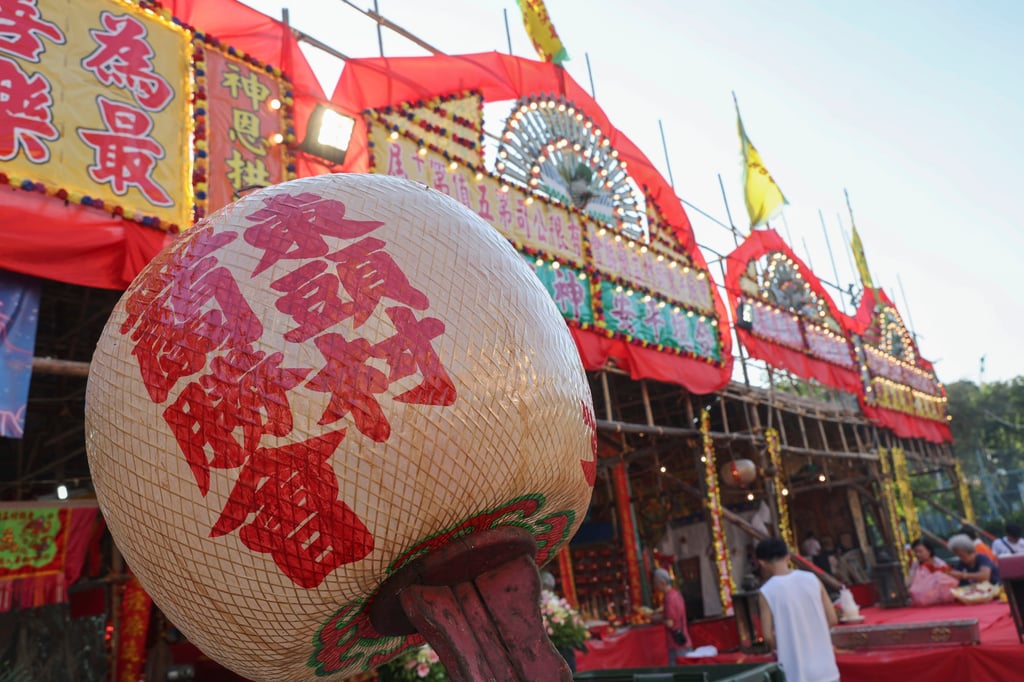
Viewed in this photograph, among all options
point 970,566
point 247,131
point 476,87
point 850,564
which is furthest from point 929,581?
point 247,131

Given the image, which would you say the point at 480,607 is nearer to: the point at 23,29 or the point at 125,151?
the point at 125,151

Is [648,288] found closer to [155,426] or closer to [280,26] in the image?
[280,26]

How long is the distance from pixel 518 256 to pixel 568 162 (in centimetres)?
756

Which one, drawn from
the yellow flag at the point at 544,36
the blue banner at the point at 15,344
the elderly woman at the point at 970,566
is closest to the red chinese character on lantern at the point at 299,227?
the blue banner at the point at 15,344

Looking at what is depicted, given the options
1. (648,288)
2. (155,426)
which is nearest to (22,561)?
(155,426)

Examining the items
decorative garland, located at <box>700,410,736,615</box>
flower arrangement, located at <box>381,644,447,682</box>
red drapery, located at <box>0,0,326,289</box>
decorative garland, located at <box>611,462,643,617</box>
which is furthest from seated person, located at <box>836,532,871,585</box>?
red drapery, located at <box>0,0,326,289</box>

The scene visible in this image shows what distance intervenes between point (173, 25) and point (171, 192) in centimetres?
130

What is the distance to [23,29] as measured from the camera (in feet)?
13.8

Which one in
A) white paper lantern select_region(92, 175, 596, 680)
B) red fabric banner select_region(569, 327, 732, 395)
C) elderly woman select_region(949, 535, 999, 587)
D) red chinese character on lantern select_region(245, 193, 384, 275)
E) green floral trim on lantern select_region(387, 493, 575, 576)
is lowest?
elderly woman select_region(949, 535, 999, 587)

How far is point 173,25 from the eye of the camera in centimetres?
507

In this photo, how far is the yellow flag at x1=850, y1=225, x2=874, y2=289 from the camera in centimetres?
1887

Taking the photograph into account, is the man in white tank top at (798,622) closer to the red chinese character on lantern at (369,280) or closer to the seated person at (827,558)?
the red chinese character on lantern at (369,280)

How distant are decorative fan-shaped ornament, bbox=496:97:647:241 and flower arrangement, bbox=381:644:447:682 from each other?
5125 mm

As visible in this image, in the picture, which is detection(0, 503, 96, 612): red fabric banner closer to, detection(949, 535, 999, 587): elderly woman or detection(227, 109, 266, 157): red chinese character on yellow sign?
detection(227, 109, 266, 157): red chinese character on yellow sign
